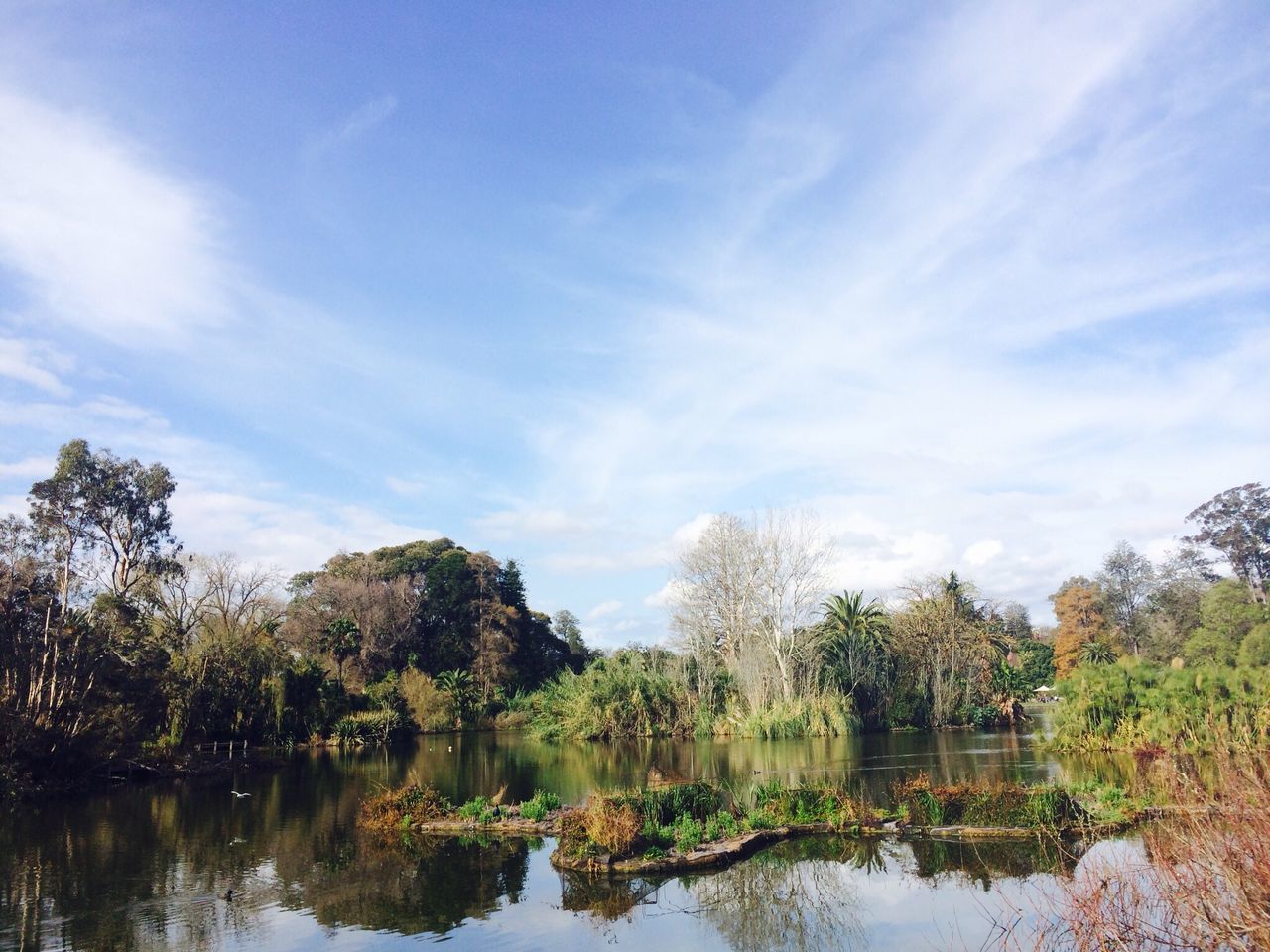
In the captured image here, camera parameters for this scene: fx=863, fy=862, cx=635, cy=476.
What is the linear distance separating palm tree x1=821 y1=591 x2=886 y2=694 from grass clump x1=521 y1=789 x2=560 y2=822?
21.3 meters

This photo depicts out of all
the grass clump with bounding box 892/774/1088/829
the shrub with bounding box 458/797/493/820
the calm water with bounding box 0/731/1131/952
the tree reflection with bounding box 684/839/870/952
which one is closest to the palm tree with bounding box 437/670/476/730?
the calm water with bounding box 0/731/1131/952

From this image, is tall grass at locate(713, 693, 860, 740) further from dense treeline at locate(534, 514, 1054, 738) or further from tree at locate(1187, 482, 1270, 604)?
tree at locate(1187, 482, 1270, 604)

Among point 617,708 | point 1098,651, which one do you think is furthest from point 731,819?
point 1098,651

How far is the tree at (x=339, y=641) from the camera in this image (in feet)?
145

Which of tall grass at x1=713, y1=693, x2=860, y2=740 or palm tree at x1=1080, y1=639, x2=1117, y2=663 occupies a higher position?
palm tree at x1=1080, y1=639, x2=1117, y2=663

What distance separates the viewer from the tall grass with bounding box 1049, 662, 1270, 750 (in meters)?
20.9

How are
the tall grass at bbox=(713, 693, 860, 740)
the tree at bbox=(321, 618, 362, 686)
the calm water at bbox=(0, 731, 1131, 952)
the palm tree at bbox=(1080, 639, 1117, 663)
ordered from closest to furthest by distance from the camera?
the calm water at bbox=(0, 731, 1131, 952), the tall grass at bbox=(713, 693, 860, 740), the tree at bbox=(321, 618, 362, 686), the palm tree at bbox=(1080, 639, 1117, 663)

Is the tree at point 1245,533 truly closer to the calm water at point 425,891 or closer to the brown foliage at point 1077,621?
the brown foliage at point 1077,621

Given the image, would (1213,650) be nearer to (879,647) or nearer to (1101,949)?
(879,647)

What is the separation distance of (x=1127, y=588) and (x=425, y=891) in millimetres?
62086

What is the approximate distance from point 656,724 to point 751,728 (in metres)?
4.95

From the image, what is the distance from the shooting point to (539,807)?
1569 centimetres

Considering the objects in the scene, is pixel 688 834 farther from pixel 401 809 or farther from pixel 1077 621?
pixel 1077 621

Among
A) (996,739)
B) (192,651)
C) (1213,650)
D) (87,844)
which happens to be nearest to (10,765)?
(87,844)
